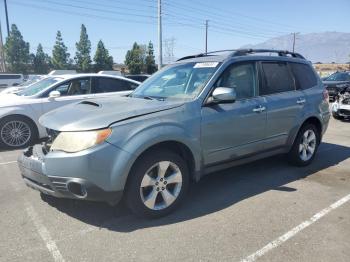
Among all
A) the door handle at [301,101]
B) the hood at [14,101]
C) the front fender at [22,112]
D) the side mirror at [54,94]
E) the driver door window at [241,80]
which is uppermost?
the driver door window at [241,80]

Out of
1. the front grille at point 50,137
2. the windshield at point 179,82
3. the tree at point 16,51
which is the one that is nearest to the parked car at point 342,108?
the windshield at point 179,82

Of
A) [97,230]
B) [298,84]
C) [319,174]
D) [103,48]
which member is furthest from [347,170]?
[103,48]

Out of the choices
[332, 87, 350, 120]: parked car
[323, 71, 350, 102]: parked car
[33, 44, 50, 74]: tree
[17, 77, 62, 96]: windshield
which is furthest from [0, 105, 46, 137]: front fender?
[33, 44, 50, 74]: tree

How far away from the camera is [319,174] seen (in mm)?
5492

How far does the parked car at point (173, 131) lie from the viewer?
3457mm

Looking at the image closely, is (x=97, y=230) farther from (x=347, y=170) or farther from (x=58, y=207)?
(x=347, y=170)

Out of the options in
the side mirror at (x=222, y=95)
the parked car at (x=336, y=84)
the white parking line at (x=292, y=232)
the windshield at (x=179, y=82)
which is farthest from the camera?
the parked car at (x=336, y=84)

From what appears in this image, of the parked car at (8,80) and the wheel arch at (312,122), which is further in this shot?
the parked car at (8,80)

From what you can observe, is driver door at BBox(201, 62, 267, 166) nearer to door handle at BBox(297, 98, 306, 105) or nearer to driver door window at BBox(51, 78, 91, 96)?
door handle at BBox(297, 98, 306, 105)

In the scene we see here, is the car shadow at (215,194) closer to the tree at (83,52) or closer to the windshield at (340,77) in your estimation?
the windshield at (340,77)

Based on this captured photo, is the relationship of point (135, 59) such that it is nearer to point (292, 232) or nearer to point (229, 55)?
point (229, 55)

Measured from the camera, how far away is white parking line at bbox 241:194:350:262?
314 cm

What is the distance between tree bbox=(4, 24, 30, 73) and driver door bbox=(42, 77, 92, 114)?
196 feet

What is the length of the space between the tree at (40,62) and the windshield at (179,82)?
65905mm
